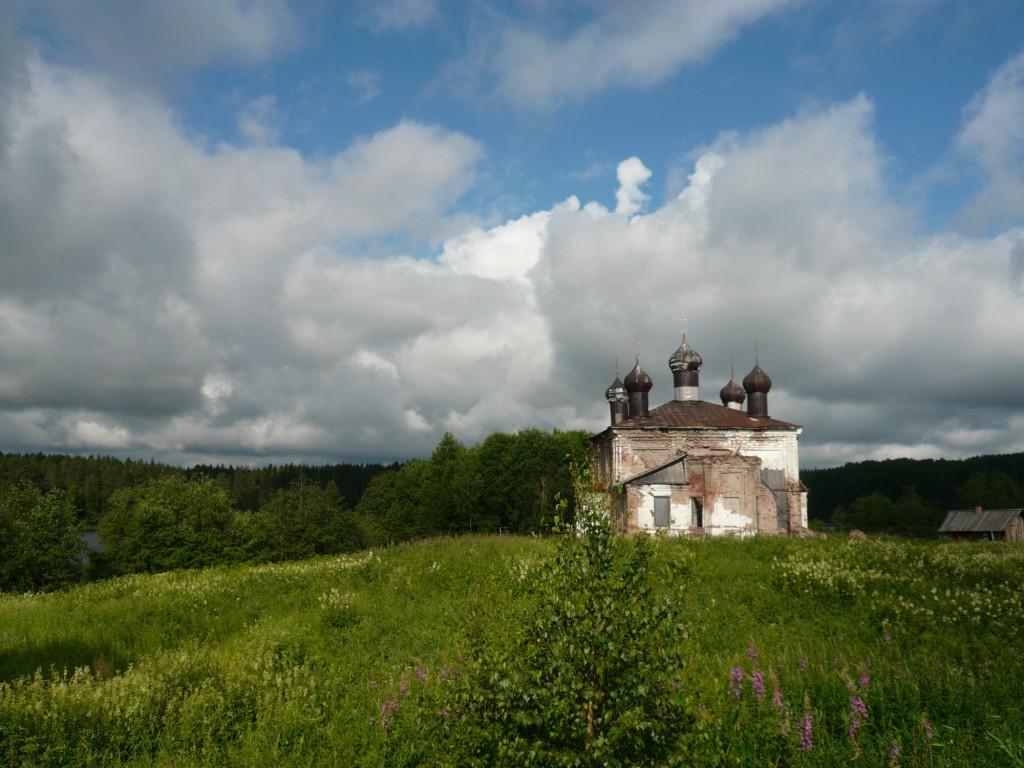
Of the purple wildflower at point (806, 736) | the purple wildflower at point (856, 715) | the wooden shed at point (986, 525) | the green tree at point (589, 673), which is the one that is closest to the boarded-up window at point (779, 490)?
the wooden shed at point (986, 525)

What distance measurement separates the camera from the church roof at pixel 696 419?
32.1m

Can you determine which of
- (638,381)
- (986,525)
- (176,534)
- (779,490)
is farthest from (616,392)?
(986,525)

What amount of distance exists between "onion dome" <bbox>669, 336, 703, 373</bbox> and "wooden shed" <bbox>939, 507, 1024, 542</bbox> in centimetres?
2951

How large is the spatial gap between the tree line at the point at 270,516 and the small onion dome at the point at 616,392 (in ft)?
12.8

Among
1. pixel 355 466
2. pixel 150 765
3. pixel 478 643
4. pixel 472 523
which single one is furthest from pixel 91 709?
pixel 355 466

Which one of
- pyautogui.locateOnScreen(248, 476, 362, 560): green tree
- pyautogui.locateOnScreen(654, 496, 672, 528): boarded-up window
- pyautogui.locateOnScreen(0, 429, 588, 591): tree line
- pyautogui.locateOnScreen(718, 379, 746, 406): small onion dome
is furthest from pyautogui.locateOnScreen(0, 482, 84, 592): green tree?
pyautogui.locateOnScreen(718, 379, 746, 406): small onion dome

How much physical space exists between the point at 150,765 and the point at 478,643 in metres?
4.57

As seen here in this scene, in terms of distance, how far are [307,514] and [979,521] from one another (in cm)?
5562

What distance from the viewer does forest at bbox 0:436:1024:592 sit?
31.5m

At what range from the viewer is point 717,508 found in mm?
29031

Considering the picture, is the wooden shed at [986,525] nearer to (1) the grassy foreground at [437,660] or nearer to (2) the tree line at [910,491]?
(2) the tree line at [910,491]

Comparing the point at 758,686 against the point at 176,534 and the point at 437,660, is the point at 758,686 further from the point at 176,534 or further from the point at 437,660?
the point at 176,534

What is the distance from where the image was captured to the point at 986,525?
50.1m

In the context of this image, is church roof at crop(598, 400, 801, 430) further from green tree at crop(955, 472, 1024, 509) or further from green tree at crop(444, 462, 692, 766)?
green tree at crop(955, 472, 1024, 509)
